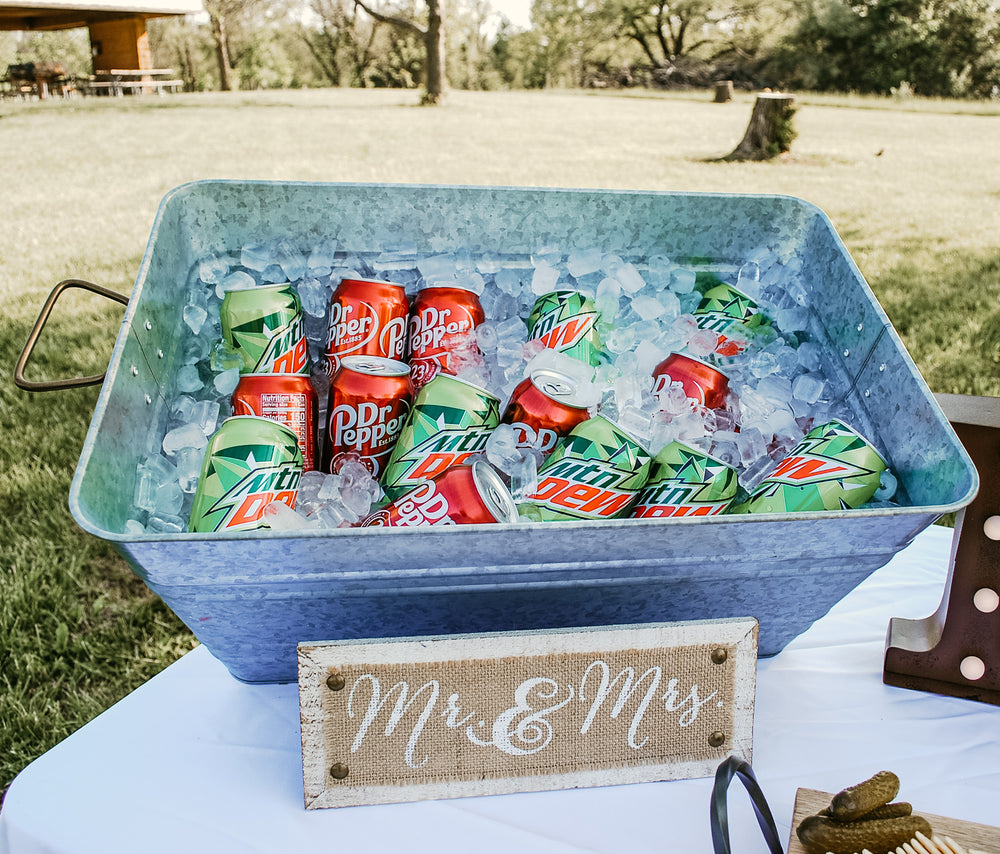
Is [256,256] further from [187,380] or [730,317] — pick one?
[730,317]

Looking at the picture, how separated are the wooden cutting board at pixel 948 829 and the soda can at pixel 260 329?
708mm

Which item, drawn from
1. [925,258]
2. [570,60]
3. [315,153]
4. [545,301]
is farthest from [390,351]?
[570,60]

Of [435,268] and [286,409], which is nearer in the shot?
[286,409]

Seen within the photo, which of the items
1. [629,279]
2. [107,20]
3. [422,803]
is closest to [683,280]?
[629,279]

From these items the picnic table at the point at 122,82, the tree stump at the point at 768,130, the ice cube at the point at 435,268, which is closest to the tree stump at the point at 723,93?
the tree stump at the point at 768,130

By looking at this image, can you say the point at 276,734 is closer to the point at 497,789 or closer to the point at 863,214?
the point at 497,789

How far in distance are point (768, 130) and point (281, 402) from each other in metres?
6.97

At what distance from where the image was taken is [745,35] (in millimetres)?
22234

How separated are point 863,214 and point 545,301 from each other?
4573 millimetres

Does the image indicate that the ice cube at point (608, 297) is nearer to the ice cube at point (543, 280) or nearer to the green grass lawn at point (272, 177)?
the ice cube at point (543, 280)

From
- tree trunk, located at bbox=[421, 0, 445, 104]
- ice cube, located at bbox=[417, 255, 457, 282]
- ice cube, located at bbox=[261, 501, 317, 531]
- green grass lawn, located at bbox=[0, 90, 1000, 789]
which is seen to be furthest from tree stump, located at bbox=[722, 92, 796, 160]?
ice cube, located at bbox=[261, 501, 317, 531]

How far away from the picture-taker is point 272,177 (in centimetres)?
605

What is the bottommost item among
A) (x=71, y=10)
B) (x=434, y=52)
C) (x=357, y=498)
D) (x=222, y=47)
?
(x=357, y=498)

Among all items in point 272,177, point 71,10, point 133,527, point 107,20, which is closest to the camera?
point 133,527
